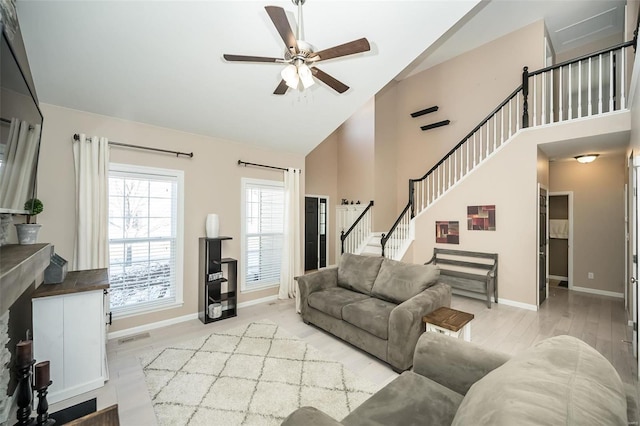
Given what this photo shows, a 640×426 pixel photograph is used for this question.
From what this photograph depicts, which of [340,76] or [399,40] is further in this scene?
[340,76]

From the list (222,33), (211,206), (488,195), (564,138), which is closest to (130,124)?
(211,206)

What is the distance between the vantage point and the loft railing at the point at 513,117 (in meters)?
4.81

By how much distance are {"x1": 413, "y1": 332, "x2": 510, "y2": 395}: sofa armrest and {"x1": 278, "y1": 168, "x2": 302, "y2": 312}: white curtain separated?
11.3ft

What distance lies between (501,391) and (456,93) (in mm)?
7037

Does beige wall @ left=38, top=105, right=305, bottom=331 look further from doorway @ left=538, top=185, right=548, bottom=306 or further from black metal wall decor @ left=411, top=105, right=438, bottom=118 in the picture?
doorway @ left=538, top=185, right=548, bottom=306

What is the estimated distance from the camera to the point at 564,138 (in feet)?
13.6

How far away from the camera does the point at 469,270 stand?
16.7 feet

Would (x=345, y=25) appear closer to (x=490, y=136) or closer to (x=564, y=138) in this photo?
(x=564, y=138)

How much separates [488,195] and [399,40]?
3.22 metres

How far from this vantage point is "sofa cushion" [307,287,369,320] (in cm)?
326

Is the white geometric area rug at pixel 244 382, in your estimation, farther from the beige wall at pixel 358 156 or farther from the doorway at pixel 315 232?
the beige wall at pixel 358 156

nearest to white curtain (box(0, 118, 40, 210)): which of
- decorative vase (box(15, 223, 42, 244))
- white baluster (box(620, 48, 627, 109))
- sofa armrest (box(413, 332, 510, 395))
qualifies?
decorative vase (box(15, 223, 42, 244))

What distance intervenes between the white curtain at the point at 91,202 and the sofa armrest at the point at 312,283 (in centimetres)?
241

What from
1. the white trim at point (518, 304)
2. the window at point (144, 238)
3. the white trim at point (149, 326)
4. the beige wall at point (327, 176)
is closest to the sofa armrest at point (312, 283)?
the white trim at point (149, 326)
